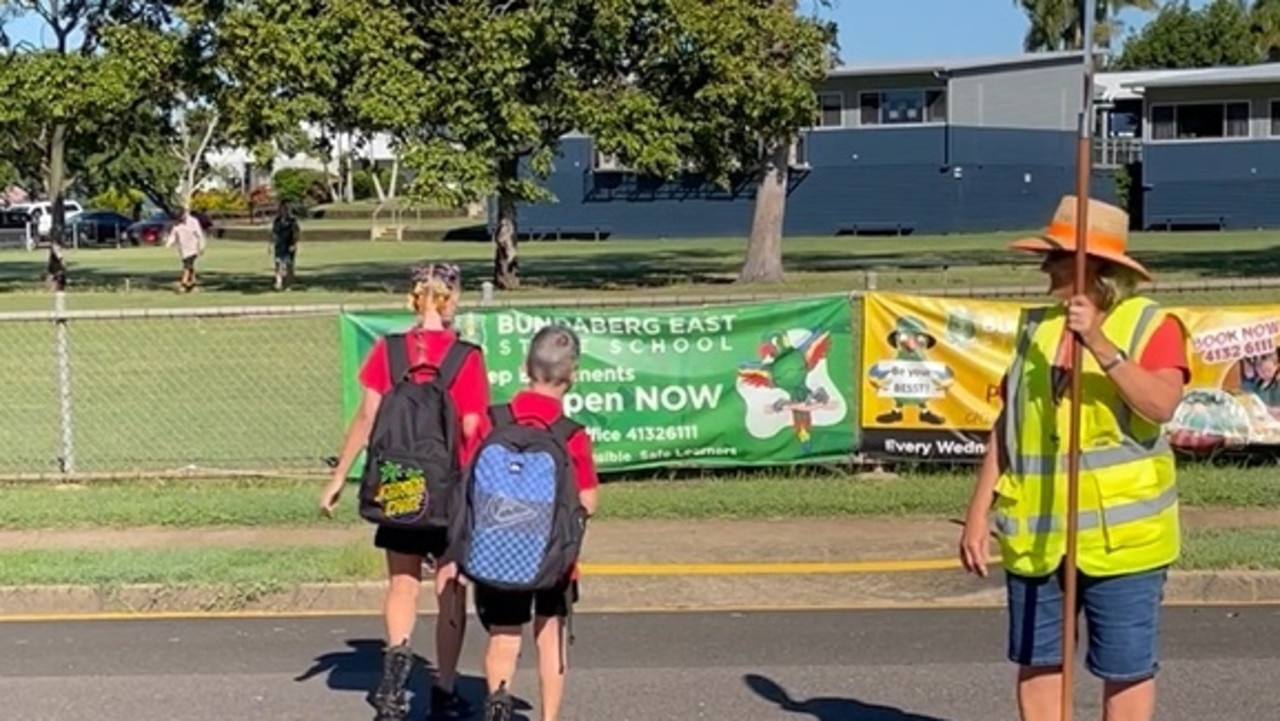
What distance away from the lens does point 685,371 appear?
11734 mm

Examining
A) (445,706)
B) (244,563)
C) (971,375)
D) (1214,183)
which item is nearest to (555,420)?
(445,706)

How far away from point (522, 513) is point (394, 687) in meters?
1.15

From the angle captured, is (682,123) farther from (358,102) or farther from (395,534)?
(395,534)

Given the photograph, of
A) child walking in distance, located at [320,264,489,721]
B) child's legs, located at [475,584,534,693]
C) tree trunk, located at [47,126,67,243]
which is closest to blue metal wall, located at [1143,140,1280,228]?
tree trunk, located at [47,126,67,243]

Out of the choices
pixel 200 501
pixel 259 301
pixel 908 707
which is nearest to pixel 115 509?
pixel 200 501

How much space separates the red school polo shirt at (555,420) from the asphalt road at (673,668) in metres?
1.34

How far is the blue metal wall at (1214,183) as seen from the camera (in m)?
58.8

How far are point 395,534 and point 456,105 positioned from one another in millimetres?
26993

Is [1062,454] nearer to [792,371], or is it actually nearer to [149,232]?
[792,371]

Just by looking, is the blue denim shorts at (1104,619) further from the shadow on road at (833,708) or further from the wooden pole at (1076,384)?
the shadow on road at (833,708)

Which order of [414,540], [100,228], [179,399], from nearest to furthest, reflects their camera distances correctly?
[414,540] → [179,399] → [100,228]

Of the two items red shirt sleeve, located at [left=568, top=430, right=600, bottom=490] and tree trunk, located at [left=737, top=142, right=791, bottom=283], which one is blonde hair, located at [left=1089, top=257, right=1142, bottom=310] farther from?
tree trunk, located at [left=737, top=142, right=791, bottom=283]

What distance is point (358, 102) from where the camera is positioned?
108 feet

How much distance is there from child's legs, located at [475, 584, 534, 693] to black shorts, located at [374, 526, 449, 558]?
1.89ft
